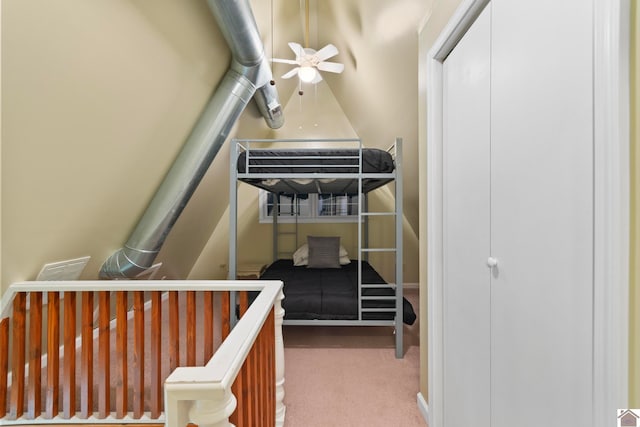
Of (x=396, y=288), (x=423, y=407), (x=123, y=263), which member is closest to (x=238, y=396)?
(x=423, y=407)

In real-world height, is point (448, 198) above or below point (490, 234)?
above

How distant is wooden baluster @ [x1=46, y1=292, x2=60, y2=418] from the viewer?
132 centimetres

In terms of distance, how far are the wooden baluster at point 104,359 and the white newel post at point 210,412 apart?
3.77 feet

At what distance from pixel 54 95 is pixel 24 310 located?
3.66 feet

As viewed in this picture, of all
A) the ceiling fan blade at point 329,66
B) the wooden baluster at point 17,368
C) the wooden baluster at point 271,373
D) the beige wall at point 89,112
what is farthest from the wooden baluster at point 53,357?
the ceiling fan blade at point 329,66

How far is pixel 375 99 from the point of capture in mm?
2760

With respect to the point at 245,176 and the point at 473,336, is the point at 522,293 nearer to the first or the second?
the point at 473,336

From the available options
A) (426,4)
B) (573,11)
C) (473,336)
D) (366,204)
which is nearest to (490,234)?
(473,336)

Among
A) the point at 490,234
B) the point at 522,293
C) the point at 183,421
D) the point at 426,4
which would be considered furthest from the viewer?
the point at 426,4

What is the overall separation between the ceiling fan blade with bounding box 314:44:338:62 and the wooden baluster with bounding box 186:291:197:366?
244 cm

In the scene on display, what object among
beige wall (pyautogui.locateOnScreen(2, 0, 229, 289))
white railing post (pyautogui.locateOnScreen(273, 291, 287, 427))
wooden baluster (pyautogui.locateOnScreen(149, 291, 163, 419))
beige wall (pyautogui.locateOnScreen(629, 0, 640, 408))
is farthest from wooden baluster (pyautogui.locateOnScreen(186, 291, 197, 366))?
beige wall (pyautogui.locateOnScreen(629, 0, 640, 408))

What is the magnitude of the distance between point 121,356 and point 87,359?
157mm

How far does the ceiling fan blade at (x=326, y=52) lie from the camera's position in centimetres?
252

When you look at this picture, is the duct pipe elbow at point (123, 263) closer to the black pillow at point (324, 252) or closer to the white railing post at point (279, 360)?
the white railing post at point (279, 360)
